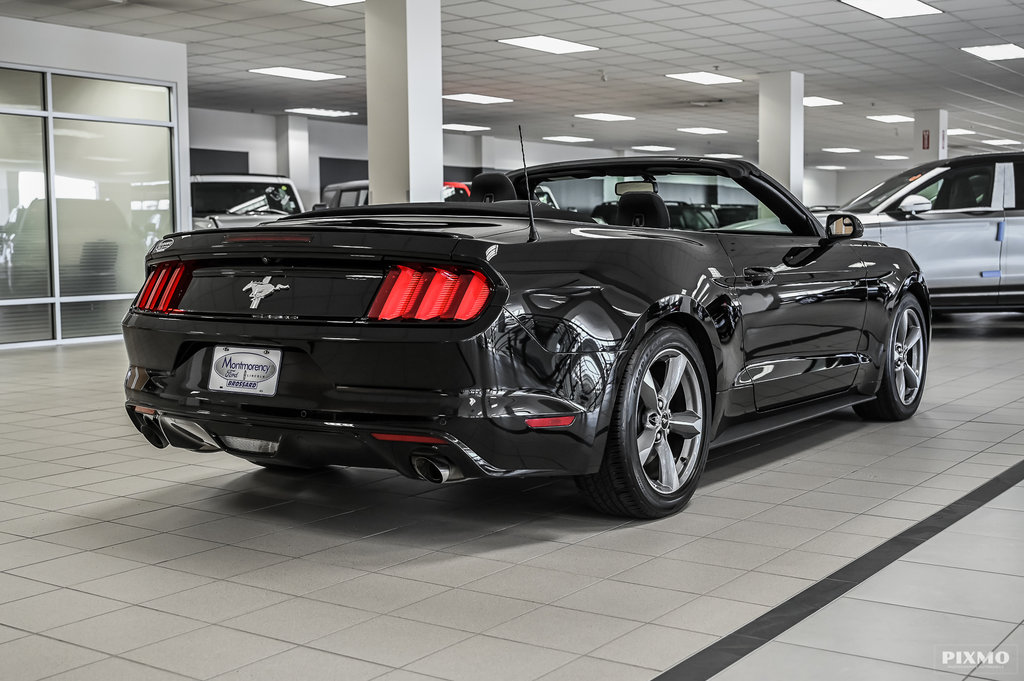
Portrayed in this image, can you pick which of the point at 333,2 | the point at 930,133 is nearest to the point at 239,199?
the point at 333,2

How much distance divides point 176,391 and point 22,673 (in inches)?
50.1

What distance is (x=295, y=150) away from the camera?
1015 inches

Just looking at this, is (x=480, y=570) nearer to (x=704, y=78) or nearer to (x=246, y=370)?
Result: (x=246, y=370)

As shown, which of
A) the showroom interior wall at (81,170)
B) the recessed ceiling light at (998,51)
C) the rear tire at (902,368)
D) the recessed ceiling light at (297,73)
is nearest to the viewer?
the rear tire at (902,368)

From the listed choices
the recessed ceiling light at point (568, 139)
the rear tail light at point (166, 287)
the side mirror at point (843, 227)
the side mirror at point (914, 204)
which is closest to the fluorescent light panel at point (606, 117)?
the recessed ceiling light at point (568, 139)

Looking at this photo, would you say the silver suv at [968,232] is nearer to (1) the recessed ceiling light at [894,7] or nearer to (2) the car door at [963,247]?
(2) the car door at [963,247]

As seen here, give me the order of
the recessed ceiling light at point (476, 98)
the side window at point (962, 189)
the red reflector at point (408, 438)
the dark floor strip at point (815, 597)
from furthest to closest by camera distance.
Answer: the recessed ceiling light at point (476, 98) < the side window at point (962, 189) < the red reflector at point (408, 438) < the dark floor strip at point (815, 597)

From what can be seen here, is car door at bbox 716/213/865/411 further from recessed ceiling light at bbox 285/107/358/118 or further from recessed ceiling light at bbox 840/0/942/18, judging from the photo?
recessed ceiling light at bbox 285/107/358/118

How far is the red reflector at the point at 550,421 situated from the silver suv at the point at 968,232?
7.27m

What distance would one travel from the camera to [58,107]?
11.7 m

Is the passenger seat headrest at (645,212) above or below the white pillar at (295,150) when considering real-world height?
below

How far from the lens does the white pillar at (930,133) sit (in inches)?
959

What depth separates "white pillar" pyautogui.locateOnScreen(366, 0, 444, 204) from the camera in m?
10.2

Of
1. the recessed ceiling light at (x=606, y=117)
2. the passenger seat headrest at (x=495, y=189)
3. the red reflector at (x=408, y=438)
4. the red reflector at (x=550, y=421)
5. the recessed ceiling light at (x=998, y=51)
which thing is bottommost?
the red reflector at (x=408, y=438)
